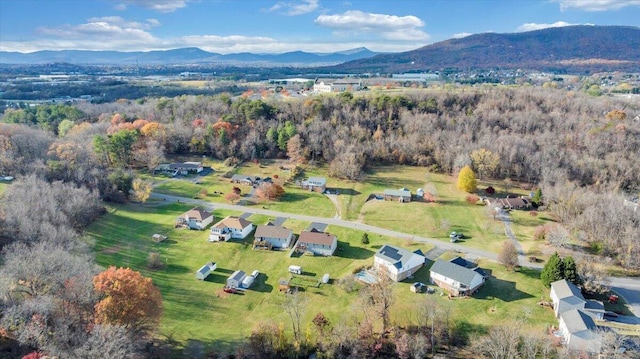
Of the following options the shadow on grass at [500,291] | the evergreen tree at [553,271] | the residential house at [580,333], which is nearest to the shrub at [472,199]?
the shadow on grass at [500,291]

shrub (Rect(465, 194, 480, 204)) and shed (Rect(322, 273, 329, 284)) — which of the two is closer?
shed (Rect(322, 273, 329, 284))

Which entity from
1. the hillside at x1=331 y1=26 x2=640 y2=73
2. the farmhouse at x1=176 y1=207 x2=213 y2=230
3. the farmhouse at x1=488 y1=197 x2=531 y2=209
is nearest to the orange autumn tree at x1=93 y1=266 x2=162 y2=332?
the farmhouse at x1=176 y1=207 x2=213 y2=230

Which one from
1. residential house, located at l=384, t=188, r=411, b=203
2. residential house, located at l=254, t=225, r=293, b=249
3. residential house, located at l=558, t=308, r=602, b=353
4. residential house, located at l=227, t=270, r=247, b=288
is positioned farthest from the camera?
residential house, located at l=384, t=188, r=411, b=203

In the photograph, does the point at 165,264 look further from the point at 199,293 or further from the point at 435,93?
the point at 435,93

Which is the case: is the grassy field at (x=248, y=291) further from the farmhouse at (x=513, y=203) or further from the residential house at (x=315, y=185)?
the farmhouse at (x=513, y=203)

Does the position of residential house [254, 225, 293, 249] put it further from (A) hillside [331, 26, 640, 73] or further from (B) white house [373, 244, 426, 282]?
(A) hillside [331, 26, 640, 73]
